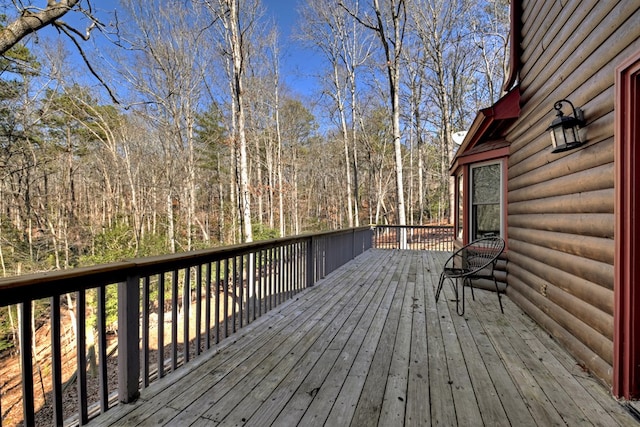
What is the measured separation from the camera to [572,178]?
2.22 meters

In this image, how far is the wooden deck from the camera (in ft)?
5.08

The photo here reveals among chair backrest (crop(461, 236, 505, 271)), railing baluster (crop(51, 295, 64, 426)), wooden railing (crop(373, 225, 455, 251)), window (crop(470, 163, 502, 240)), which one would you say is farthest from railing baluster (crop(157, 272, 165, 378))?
wooden railing (crop(373, 225, 455, 251))

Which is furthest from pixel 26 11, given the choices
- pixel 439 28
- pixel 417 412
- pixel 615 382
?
pixel 439 28

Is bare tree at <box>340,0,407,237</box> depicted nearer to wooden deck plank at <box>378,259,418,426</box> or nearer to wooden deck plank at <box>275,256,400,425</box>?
wooden deck plank at <box>378,259,418,426</box>

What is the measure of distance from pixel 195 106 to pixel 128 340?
11.9 meters

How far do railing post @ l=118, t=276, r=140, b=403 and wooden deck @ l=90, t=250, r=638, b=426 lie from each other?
0.32ft

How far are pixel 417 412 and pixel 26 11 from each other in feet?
16.6

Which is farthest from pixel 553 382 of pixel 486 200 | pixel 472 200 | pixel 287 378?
pixel 472 200

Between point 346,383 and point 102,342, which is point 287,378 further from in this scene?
point 102,342

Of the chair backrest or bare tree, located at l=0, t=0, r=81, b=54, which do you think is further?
the chair backrest

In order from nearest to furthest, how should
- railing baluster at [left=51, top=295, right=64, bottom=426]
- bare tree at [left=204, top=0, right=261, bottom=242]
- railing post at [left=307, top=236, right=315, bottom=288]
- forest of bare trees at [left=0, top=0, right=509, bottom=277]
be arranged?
railing baluster at [left=51, top=295, right=64, bottom=426] < railing post at [left=307, top=236, right=315, bottom=288] < bare tree at [left=204, top=0, right=261, bottom=242] < forest of bare trees at [left=0, top=0, right=509, bottom=277]

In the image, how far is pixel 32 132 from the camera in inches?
303

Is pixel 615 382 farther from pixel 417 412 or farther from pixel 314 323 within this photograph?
pixel 314 323

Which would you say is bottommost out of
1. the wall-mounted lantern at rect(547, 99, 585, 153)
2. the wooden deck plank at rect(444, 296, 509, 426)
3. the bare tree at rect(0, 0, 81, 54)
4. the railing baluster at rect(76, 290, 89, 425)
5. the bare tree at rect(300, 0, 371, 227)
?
the wooden deck plank at rect(444, 296, 509, 426)
